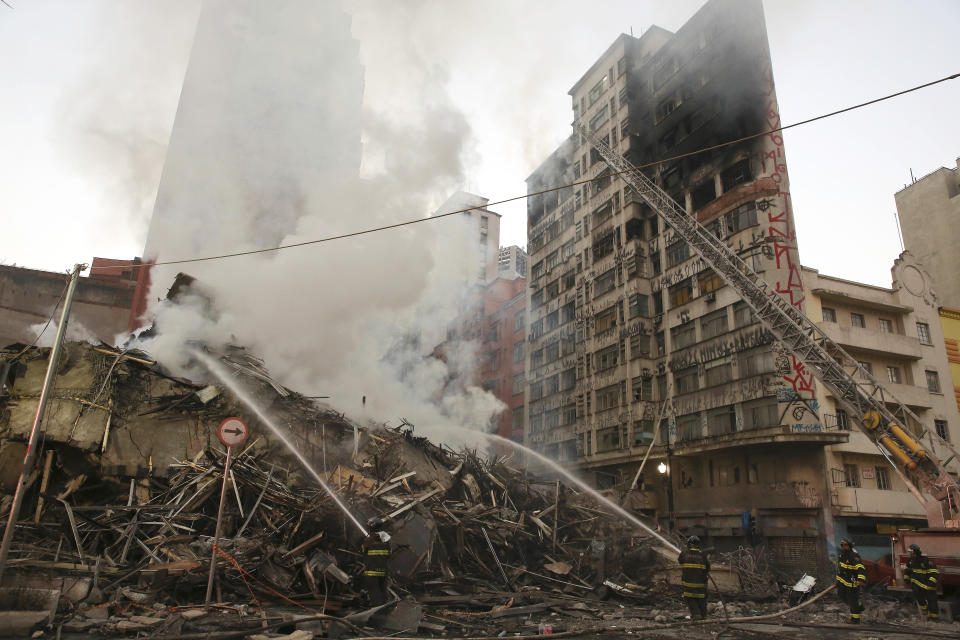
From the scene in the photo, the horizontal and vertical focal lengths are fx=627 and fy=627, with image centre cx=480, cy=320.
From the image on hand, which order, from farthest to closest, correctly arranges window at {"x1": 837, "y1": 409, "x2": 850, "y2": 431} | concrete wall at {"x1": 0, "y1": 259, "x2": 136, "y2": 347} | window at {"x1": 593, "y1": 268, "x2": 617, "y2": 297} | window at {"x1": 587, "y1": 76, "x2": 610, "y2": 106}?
window at {"x1": 587, "y1": 76, "x2": 610, "y2": 106} < window at {"x1": 593, "y1": 268, "x2": 617, "y2": 297} < concrete wall at {"x1": 0, "y1": 259, "x2": 136, "y2": 347} < window at {"x1": 837, "y1": 409, "x2": 850, "y2": 431}

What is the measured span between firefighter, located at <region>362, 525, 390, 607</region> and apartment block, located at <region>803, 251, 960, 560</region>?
2343 cm

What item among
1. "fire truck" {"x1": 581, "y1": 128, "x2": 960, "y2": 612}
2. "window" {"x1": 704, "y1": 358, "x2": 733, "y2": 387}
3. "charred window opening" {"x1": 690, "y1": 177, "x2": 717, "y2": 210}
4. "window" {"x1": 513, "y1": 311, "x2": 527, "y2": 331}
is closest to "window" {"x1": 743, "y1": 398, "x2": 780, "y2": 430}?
"window" {"x1": 704, "y1": 358, "x2": 733, "y2": 387}

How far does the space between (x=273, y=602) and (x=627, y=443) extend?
2848cm

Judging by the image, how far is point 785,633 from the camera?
10.5 metres

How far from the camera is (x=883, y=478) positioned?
28.9m

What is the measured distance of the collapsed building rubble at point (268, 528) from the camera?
995cm

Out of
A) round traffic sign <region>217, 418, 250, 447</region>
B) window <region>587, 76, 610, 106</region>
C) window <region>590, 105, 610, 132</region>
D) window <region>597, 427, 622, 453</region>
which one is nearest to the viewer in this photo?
round traffic sign <region>217, 418, 250, 447</region>

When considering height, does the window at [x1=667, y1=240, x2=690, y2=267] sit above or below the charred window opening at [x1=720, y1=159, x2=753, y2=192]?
below

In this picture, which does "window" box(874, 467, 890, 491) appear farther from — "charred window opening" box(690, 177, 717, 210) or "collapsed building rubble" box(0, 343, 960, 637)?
"charred window opening" box(690, 177, 717, 210)

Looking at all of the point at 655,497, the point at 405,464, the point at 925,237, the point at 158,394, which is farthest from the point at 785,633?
the point at 925,237

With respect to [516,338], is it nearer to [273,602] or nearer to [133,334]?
[133,334]

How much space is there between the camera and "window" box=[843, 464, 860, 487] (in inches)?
1098

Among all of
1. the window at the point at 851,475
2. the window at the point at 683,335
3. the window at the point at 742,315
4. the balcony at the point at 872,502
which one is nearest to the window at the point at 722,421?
the window at the point at 742,315

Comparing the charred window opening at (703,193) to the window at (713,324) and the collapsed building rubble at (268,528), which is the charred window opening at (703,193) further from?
the collapsed building rubble at (268,528)
